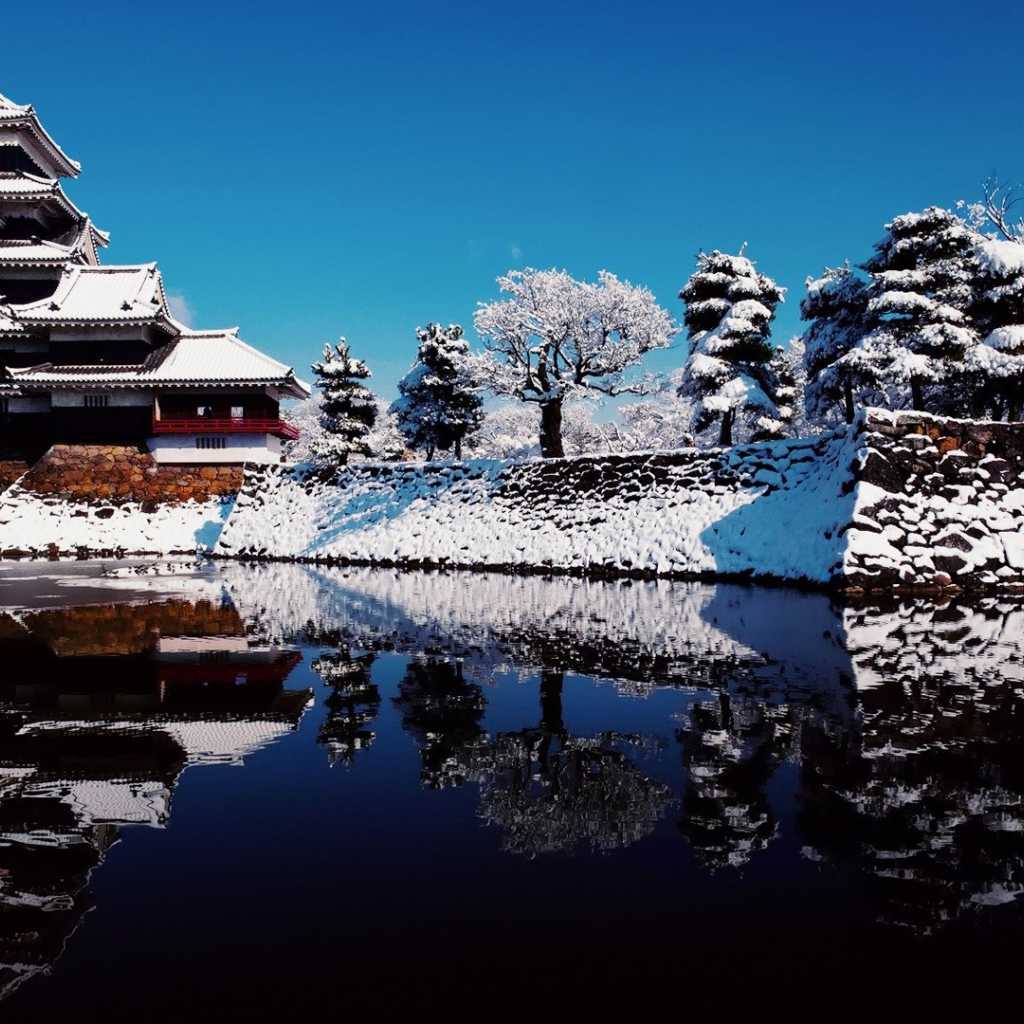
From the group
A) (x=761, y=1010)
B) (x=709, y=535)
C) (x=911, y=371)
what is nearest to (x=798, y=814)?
(x=761, y=1010)

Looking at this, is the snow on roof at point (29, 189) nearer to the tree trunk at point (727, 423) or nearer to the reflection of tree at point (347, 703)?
the tree trunk at point (727, 423)

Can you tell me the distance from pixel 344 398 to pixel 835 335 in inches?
908

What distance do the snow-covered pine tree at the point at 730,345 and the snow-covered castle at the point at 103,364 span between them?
17598 millimetres

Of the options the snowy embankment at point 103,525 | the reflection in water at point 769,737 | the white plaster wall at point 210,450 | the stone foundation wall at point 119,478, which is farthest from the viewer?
the white plaster wall at point 210,450

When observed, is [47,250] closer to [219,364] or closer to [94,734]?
[219,364]

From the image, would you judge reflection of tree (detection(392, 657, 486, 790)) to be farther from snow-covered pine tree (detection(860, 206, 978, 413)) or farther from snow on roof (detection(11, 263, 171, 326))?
snow on roof (detection(11, 263, 171, 326))

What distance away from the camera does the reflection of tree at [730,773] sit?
2.82 m

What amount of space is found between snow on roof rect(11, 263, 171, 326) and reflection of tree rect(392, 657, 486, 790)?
2985 cm

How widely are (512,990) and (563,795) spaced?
4.74 feet

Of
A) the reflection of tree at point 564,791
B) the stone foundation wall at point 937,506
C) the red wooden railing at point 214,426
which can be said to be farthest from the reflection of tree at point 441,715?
the red wooden railing at point 214,426

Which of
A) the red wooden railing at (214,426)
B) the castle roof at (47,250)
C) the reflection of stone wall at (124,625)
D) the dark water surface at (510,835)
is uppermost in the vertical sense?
the castle roof at (47,250)

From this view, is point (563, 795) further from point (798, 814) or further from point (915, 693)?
point (915, 693)

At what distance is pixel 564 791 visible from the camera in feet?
11.0

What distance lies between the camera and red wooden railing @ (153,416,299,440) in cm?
3056
